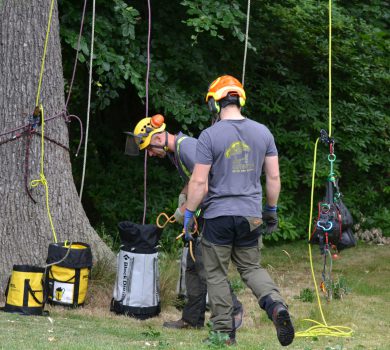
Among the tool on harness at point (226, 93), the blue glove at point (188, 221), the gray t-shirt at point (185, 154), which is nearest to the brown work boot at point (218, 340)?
the blue glove at point (188, 221)

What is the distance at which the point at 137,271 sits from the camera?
26.4ft

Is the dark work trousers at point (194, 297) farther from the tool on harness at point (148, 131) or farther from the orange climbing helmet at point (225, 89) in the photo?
the orange climbing helmet at point (225, 89)

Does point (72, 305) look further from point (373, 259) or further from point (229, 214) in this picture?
point (373, 259)

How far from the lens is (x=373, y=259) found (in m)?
12.5

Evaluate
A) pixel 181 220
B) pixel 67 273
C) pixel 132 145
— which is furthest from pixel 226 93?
pixel 67 273

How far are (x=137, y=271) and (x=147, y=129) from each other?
130cm

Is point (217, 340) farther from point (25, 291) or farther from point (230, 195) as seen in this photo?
point (25, 291)

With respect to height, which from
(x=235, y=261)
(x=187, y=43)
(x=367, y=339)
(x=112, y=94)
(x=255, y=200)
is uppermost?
(x=187, y=43)

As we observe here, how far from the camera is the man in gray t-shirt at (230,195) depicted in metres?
6.30

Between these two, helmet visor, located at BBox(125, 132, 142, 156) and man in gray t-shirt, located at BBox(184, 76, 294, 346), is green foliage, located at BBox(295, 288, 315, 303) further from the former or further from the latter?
Answer: man in gray t-shirt, located at BBox(184, 76, 294, 346)

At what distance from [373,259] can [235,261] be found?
633 cm

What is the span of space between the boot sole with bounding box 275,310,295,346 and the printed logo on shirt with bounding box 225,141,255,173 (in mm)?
1021

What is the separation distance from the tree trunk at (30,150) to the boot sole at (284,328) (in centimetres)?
313

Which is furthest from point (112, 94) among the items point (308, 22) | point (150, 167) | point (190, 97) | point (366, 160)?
point (366, 160)
